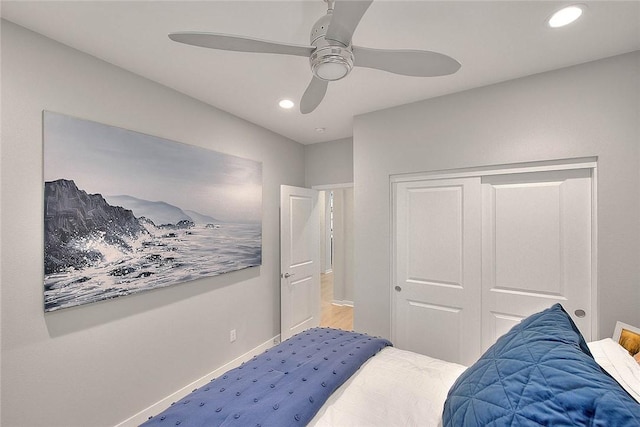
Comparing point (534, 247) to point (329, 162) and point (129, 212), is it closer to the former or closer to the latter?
point (329, 162)

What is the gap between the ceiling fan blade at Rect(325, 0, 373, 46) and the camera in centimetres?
94

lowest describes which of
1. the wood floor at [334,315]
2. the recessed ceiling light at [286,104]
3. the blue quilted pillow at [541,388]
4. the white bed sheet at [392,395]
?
the wood floor at [334,315]

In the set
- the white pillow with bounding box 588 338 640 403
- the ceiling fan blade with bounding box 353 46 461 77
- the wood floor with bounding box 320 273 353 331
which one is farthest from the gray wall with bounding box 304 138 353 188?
the white pillow with bounding box 588 338 640 403

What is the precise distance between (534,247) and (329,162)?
2447 mm

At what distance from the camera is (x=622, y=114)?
179 cm

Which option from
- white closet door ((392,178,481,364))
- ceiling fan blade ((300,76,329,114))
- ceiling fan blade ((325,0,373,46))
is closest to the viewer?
ceiling fan blade ((325,0,373,46))

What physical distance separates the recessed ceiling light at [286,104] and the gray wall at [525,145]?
28.4 inches

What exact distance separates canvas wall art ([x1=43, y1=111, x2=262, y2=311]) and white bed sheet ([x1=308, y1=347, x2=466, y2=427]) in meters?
1.61

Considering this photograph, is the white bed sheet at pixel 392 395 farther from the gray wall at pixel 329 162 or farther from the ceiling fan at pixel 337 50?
the gray wall at pixel 329 162

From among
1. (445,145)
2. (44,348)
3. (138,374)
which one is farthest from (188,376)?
(445,145)

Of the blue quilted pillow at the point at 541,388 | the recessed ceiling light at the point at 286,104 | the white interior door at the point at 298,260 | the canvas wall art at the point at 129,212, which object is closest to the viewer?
the blue quilted pillow at the point at 541,388

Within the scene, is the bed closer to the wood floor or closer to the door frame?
the door frame

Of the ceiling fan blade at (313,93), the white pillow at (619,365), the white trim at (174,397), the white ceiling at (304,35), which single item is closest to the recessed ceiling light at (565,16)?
the white ceiling at (304,35)

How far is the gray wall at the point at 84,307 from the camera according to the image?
147cm
